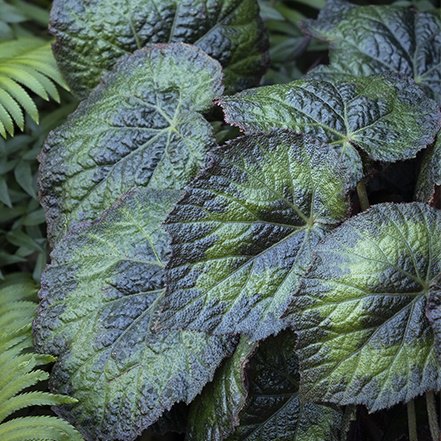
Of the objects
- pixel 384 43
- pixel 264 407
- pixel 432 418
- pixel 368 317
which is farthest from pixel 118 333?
pixel 384 43

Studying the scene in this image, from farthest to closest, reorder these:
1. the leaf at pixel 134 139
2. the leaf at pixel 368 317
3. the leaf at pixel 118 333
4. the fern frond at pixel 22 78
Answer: the fern frond at pixel 22 78 < the leaf at pixel 134 139 < the leaf at pixel 118 333 < the leaf at pixel 368 317

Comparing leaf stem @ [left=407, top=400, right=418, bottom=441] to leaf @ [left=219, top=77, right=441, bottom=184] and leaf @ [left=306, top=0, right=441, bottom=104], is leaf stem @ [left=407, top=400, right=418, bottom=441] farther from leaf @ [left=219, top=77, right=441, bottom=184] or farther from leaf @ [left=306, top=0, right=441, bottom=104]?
leaf @ [left=306, top=0, right=441, bottom=104]

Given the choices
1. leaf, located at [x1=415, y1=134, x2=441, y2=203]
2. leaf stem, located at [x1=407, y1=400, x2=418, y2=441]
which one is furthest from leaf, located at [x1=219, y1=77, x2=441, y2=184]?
leaf stem, located at [x1=407, y1=400, x2=418, y2=441]

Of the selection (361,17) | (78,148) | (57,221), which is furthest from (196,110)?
(361,17)

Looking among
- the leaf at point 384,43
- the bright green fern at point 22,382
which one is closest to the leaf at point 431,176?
the leaf at point 384,43

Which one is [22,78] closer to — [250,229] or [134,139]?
Answer: [134,139]

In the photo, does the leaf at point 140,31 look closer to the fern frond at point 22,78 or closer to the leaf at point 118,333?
the fern frond at point 22,78
